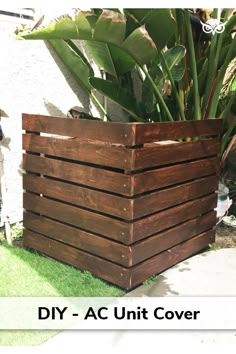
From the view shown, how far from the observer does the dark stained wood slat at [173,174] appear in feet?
8.97

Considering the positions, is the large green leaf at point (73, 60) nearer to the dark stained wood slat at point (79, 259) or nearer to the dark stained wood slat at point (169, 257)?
the dark stained wood slat at point (79, 259)

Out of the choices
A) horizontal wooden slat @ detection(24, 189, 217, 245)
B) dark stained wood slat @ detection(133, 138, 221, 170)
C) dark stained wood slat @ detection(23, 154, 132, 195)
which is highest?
dark stained wood slat @ detection(133, 138, 221, 170)

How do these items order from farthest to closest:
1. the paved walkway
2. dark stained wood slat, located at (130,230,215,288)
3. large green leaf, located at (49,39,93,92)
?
large green leaf, located at (49,39,93,92)
dark stained wood slat, located at (130,230,215,288)
the paved walkway

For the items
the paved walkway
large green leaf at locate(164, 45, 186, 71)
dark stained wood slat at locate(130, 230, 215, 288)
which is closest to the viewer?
the paved walkway

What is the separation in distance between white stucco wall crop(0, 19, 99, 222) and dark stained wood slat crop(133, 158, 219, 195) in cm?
136

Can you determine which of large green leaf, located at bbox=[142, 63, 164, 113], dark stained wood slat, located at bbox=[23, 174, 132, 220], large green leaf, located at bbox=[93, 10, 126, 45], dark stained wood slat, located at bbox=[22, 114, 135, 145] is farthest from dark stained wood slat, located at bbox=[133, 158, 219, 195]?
large green leaf, located at bbox=[93, 10, 126, 45]

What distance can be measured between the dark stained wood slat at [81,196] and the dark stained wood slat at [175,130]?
45 cm

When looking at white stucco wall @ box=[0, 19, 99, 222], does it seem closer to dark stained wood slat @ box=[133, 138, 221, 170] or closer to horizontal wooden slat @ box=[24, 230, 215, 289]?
horizontal wooden slat @ box=[24, 230, 215, 289]

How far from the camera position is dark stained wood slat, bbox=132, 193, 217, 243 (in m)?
2.79

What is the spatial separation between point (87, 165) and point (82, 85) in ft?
4.27

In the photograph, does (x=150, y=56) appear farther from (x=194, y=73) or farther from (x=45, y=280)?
(x=45, y=280)

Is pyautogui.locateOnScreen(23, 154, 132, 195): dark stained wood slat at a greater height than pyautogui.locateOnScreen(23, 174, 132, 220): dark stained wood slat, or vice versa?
pyautogui.locateOnScreen(23, 154, 132, 195): dark stained wood slat

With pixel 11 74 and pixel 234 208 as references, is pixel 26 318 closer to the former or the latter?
pixel 11 74

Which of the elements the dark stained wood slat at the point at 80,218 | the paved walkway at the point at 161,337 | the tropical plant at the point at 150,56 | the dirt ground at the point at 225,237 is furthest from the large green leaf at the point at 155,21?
the dirt ground at the point at 225,237
